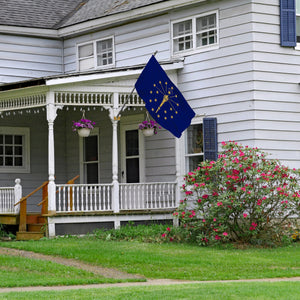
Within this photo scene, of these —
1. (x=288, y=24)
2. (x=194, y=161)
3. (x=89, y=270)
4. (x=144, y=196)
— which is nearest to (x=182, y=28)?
(x=288, y=24)

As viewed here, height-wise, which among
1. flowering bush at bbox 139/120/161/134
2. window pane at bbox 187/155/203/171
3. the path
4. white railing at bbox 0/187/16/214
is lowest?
the path

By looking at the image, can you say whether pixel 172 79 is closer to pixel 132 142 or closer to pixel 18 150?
pixel 132 142

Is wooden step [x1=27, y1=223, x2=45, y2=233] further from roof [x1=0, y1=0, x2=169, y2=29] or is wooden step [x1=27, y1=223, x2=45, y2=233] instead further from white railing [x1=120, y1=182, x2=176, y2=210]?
roof [x1=0, y1=0, x2=169, y2=29]

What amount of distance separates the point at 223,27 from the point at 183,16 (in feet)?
4.38

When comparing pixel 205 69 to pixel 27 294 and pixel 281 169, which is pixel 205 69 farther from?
pixel 27 294

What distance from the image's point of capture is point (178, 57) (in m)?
18.5

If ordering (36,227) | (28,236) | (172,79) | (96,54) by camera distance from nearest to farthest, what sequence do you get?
1. (28,236)
2. (36,227)
3. (172,79)
4. (96,54)

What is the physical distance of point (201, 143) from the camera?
17875mm

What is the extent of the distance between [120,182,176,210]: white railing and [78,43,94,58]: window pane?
4799 mm

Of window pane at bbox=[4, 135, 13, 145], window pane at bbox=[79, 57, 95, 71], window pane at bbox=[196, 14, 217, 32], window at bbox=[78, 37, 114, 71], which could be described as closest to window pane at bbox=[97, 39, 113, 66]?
window at bbox=[78, 37, 114, 71]

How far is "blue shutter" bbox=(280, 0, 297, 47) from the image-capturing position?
17250 mm

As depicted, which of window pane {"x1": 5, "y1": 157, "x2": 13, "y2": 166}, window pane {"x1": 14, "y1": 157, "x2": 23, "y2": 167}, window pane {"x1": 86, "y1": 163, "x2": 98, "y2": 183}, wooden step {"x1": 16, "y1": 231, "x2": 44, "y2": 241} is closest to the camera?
wooden step {"x1": 16, "y1": 231, "x2": 44, "y2": 241}

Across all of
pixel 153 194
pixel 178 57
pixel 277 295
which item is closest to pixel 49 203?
pixel 153 194

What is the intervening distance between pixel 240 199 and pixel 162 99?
2.75m
